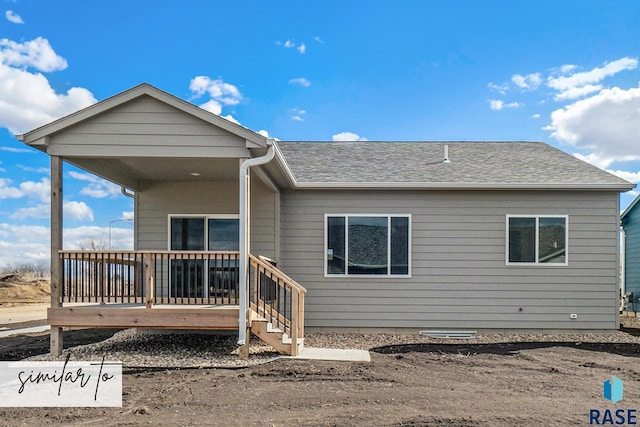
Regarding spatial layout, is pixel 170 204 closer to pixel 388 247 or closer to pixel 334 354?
pixel 388 247

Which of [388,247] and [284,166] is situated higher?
[284,166]

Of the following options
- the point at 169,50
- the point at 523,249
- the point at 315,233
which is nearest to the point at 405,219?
the point at 315,233

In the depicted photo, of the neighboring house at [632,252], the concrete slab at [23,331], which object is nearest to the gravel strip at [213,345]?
the concrete slab at [23,331]

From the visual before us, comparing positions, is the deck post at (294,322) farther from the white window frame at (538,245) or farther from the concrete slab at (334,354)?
the white window frame at (538,245)

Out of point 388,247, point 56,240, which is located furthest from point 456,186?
point 56,240

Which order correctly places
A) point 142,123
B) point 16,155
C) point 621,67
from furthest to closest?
point 16,155
point 621,67
point 142,123

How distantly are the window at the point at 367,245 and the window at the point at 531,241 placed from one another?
1.96m

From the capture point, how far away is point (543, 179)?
8781 millimetres

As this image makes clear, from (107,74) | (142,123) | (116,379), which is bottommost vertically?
(116,379)

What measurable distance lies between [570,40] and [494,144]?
9.65 feet

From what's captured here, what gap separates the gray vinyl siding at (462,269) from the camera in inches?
344

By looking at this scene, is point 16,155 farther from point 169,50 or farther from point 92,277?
point 92,277

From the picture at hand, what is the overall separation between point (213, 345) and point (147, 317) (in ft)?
4.72

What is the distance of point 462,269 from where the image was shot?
8.77 meters
